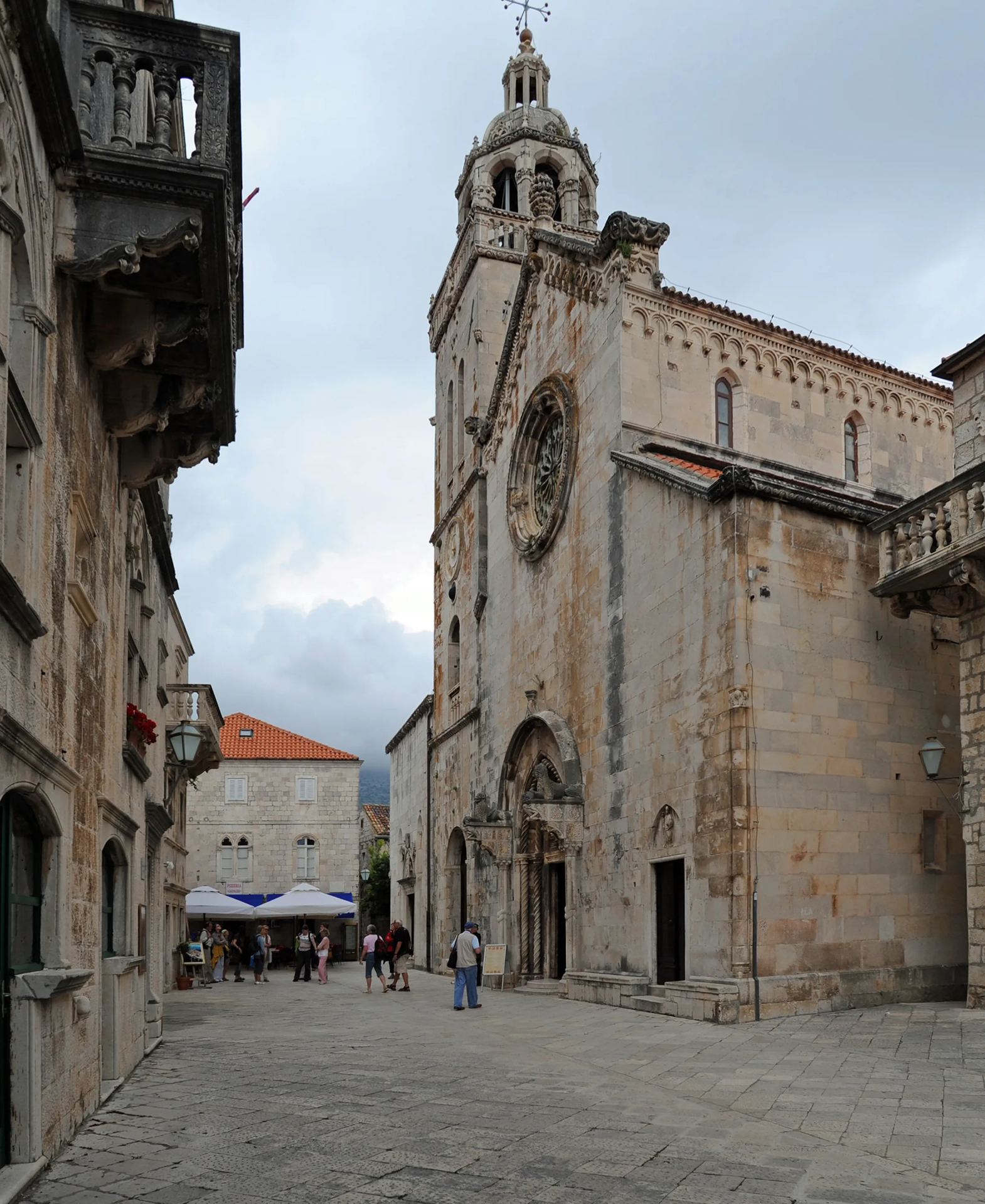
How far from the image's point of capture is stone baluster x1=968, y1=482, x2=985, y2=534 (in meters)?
13.6

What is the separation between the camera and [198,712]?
24.5m

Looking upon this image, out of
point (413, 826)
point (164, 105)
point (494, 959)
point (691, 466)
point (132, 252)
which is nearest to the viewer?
point (132, 252)

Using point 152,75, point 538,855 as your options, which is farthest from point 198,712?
point 152,75

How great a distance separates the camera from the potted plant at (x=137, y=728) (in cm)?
1209

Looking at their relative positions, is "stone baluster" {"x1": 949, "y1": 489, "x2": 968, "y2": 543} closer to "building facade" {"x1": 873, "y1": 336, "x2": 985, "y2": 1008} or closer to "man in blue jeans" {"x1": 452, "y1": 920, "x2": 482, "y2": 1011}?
"building facade" {"x1": 873, "y1": 336, "x2": 985, "y2": 1008}

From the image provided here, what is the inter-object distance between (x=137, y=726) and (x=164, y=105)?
20.9ft

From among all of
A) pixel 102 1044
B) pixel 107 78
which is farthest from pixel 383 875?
pixel 107 78

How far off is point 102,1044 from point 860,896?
10.1 metres

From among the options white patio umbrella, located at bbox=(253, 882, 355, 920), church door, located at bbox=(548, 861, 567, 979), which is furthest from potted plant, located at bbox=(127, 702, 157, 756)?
white patio umbrella, located at bbox=(253, 882, 355, 920)

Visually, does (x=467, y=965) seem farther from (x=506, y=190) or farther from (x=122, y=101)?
(x=506, y=190)

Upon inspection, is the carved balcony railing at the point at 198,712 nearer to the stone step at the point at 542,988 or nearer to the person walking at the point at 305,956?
the person walking at the point at 305,956

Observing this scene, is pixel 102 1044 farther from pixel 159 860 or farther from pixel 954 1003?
pixel 954 1003

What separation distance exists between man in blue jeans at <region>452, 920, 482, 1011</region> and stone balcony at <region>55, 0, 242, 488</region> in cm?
1146

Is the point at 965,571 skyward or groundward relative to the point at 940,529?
groundward
